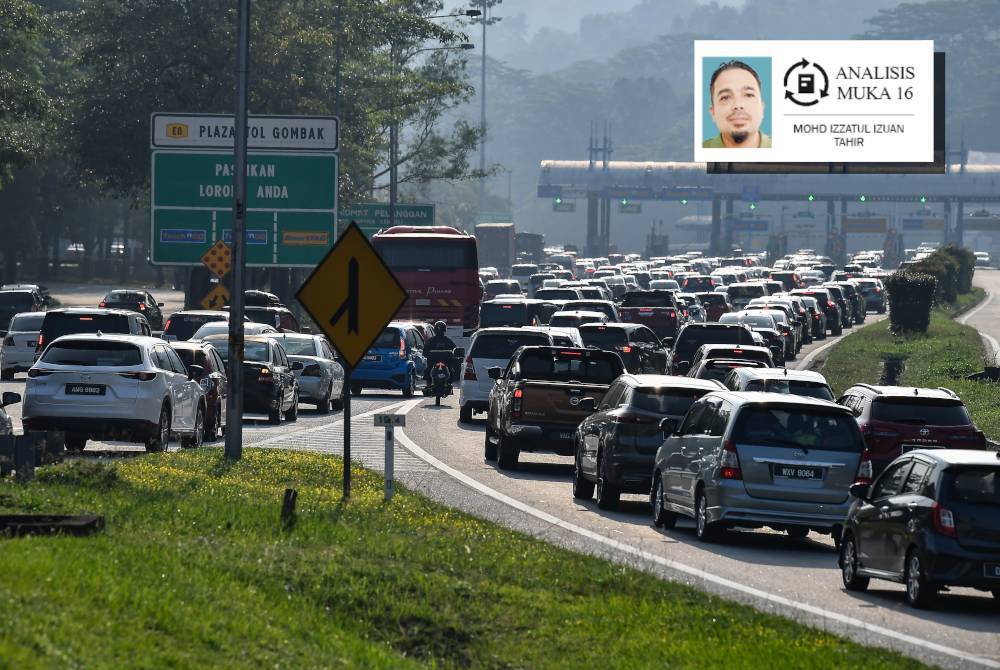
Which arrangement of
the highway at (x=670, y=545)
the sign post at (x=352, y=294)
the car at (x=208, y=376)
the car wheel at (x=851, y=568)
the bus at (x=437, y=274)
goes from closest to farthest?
the highway at (x=670, y=545) → the car wheel at (x=851, y=568) → the sign post at (x=352, y=294) → the car at (x=208, y=376) → the bus at (x=437, y=274)

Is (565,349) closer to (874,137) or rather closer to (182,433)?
(182,433)

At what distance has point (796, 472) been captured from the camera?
1880 cm

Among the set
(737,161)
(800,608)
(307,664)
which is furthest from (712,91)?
(307,664)

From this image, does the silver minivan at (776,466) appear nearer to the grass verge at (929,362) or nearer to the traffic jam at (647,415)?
the traffic jam at (647,415)

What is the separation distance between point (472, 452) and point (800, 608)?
50.2 ft

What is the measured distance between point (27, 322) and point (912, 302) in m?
30.2

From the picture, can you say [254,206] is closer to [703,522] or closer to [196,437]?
[196,437]

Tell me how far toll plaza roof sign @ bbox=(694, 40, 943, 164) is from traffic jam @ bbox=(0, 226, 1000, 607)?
16.8 feet

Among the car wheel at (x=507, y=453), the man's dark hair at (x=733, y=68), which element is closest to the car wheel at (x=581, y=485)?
the car wheel at (x=507, y=453)

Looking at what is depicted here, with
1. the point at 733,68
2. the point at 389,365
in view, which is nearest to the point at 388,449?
the point at 389,365

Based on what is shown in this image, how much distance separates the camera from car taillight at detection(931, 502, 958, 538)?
1473cm

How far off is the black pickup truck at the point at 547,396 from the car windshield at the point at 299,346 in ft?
35.8

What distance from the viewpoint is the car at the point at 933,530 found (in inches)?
576

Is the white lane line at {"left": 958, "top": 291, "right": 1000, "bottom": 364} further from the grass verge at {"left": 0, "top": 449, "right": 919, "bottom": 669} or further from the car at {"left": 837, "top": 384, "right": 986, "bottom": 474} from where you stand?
the grass verge at {"left": 0, "top": 449, "right": 919, "bottom": 669}
